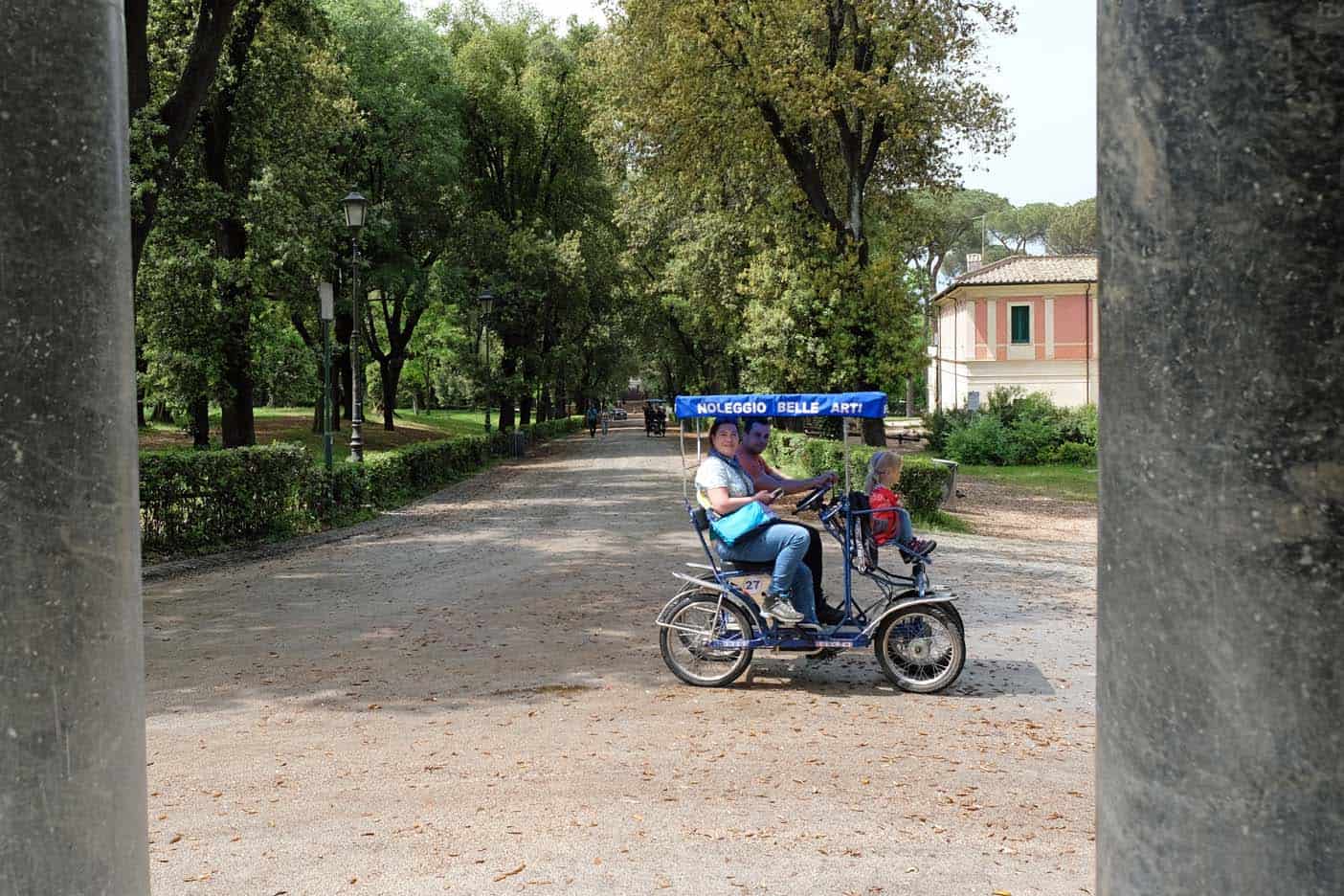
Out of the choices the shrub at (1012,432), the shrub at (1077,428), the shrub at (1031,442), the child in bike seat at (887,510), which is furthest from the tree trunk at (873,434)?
the shrub at (1077,428)

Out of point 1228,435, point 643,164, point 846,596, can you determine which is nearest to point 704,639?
point 846,596

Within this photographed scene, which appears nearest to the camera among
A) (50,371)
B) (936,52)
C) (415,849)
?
(50,371)

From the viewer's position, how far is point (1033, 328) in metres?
53.9

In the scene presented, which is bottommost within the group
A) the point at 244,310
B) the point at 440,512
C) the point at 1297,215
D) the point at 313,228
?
the point at 440,512

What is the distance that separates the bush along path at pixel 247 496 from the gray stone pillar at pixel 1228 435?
1269 cm

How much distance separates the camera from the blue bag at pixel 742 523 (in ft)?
25.5

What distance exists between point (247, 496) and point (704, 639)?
34.8 feet

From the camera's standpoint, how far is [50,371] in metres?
1.33

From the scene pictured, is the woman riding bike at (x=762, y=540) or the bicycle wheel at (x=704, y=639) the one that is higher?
the woman riding bike at (x=762, y=540)

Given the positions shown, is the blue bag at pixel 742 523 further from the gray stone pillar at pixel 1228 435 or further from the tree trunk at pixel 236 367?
the tree trunk at pixel 236 367

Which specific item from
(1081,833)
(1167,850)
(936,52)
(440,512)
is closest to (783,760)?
(1081,833)

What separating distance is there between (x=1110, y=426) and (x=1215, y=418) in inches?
4.8

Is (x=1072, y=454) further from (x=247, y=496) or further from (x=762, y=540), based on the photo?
(x=762, y=540)

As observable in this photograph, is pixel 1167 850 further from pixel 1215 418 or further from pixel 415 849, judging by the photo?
pixel 415 849
